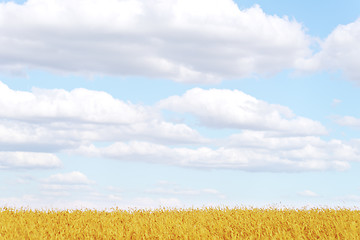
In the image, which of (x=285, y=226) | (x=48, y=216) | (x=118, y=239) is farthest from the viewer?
(x=48, y=216)

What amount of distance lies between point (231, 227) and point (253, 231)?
2.68 feet

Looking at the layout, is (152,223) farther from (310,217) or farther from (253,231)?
(310,217)

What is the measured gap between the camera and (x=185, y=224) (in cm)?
1297

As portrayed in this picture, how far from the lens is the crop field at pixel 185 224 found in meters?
12.3

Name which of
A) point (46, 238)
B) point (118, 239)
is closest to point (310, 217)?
point (118, 239)

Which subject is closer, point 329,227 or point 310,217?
point 329,227

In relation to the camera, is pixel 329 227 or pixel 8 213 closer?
pixel 329 227

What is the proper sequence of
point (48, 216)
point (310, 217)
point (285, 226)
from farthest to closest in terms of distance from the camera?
point (48, 216) < point (310, 217) < point (285, 226)

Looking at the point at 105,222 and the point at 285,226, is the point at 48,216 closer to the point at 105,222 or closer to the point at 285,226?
the point at 105,222

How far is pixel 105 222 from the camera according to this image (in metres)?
14.2

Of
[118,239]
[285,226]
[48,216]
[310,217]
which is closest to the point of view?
[118,239]

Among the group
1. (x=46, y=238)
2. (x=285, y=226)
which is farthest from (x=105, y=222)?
(x=285, y=226)

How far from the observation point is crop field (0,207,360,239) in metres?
12.3

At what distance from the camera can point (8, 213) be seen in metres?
16.2
